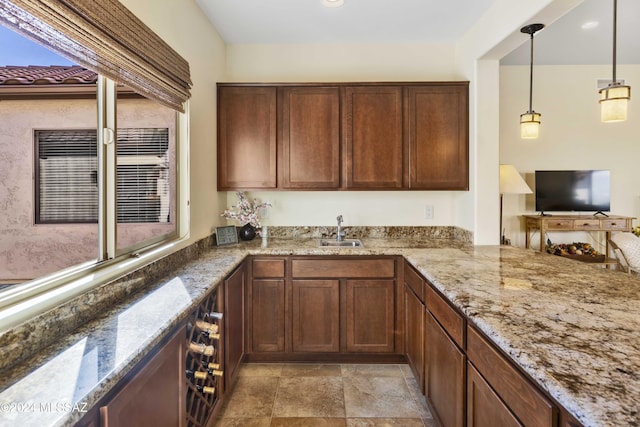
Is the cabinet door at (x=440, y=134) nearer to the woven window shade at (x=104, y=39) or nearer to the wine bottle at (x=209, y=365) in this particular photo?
the woven window shade at (x=104, y=39)

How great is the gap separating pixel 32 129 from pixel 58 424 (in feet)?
3.50

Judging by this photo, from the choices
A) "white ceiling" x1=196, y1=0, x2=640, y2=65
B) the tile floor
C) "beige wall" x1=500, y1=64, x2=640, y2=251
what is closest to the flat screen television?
"beige wall" x1=500, y1=64, x2=640, y2=251

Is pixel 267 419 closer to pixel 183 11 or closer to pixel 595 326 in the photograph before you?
pixel 595 326

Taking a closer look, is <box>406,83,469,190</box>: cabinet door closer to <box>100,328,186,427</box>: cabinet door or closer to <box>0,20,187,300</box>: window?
<box>0,20,187,300</box>: window

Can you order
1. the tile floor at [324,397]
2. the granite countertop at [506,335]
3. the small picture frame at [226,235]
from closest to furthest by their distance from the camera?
the granite countertop at [506,335], the tile floor at [324,397], the small picture frame at [226,235]

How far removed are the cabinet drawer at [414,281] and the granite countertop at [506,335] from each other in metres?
0.15

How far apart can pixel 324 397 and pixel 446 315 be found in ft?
3.70

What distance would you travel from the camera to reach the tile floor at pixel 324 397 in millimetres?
2074

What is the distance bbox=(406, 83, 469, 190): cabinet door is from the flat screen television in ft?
6.91

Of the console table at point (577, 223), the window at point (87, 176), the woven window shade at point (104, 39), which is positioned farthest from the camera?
the console table at point (577, 223)

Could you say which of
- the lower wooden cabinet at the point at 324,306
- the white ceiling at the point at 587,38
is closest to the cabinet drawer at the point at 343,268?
the lower wooden cabinet at the point at 324,306

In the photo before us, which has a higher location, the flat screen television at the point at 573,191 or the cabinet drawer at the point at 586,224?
the flat screen television at the point at 573,191

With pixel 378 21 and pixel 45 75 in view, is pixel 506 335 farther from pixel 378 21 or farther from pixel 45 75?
pixel 378 21

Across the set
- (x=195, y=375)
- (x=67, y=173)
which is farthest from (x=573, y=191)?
(x=67, y=173)
